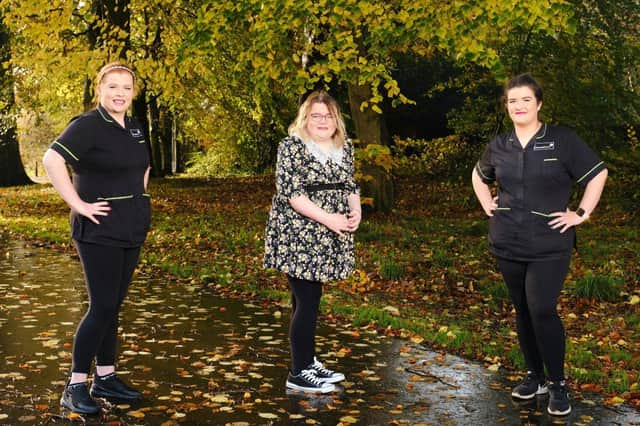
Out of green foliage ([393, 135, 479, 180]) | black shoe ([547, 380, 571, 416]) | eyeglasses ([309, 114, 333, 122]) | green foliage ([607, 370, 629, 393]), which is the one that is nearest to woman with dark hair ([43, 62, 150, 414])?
eyeglasses ([309, 114, 333, 122])

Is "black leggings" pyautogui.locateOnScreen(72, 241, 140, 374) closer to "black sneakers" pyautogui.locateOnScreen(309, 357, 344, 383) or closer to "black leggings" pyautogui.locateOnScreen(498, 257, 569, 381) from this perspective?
"black sneakers" pyautogui.locateOnScreen(309, 357, 344, 383)

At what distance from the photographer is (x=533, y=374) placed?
226 inches

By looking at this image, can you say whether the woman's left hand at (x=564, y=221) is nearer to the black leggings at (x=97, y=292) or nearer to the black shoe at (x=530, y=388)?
the black shoe at (x=530, y=388)

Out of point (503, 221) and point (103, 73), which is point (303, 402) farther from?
point (103, 73)

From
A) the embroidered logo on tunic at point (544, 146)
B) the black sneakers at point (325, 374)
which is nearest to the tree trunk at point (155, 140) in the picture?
the black sneakers at point (325, 374)

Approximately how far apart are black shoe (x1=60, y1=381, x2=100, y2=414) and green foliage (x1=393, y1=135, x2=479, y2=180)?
57.1 feet

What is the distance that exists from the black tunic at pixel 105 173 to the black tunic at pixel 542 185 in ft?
7.70

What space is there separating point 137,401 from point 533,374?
260 cm

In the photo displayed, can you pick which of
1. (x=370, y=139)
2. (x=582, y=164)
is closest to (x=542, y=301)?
(x=582, y=164)

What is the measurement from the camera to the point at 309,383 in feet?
19.1

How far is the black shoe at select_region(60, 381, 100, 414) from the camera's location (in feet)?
17.2

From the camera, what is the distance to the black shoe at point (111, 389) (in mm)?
5598

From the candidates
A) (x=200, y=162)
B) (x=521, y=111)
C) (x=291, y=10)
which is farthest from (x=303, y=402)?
(x=200, y=162)

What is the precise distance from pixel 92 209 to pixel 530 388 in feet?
9.92
